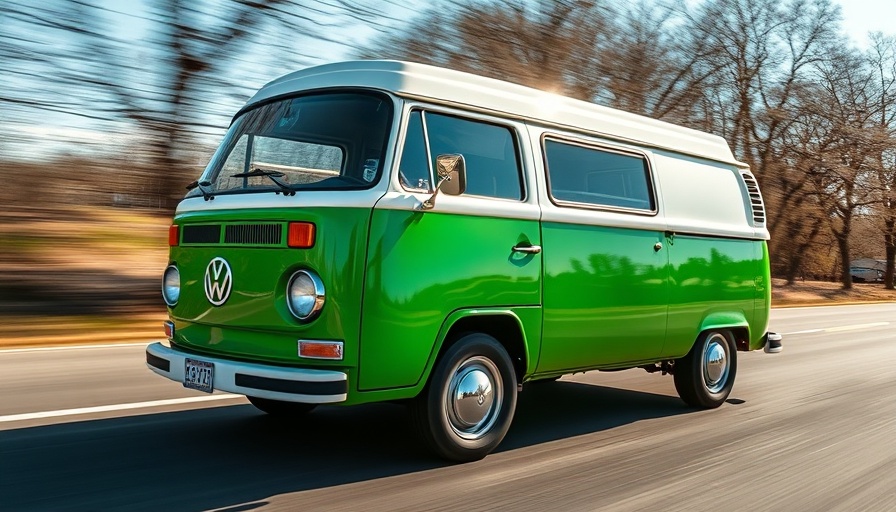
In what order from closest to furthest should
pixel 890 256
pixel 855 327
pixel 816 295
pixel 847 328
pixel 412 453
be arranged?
1. pixel 412 453
2. pixel 847 328
3. pixel 855 327
4. pixel 816 295
5. pixel 890 256

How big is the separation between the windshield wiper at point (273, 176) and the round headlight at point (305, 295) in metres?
0.49

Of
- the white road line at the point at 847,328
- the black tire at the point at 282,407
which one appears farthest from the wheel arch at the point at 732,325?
the white road line at the point at 847,328

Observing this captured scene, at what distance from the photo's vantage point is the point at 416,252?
15.9ft

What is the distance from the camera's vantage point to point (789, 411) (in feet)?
24.7

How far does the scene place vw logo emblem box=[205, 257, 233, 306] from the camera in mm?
5023

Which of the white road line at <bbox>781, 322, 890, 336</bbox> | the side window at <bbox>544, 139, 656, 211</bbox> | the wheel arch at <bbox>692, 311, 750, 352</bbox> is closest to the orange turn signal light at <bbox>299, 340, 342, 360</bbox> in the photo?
the side window at <bbox>544, 139, 656, 211</bbox>

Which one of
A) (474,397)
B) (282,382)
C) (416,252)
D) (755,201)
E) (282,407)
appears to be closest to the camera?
(282,382)

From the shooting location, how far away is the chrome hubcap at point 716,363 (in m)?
7.48

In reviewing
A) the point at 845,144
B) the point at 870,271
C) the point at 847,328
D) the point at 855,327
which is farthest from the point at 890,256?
the point at 847,328

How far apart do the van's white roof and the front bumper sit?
1.69 metres

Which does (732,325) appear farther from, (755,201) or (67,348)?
(67,348)

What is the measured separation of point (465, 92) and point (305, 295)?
1.66m

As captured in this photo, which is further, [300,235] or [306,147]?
[306,147]

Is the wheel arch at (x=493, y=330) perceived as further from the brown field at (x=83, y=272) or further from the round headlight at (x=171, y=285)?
the brown field at (x=83, y=272)
